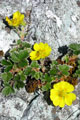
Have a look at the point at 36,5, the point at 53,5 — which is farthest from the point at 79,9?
the point at 36,5

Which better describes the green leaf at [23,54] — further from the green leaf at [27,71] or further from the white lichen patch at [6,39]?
the white lichen patch at [6,39]

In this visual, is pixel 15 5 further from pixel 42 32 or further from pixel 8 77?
pixel 8 77

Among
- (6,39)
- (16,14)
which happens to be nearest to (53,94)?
(6,39)

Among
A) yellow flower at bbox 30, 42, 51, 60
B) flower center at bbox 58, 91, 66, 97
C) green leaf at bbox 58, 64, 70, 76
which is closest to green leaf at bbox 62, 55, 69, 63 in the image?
green leaf at bbox 58, 64, 70, 76

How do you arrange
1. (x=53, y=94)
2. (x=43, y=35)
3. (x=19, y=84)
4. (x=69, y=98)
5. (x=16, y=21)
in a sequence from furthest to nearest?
(x=43, y=35) < (x=16, y=21) < (x=19, y=84) < (x=53, y=94) < (x=69, y=98)

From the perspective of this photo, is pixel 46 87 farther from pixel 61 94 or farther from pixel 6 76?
pixel 6 76

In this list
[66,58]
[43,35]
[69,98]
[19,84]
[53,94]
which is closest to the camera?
[69,98]
